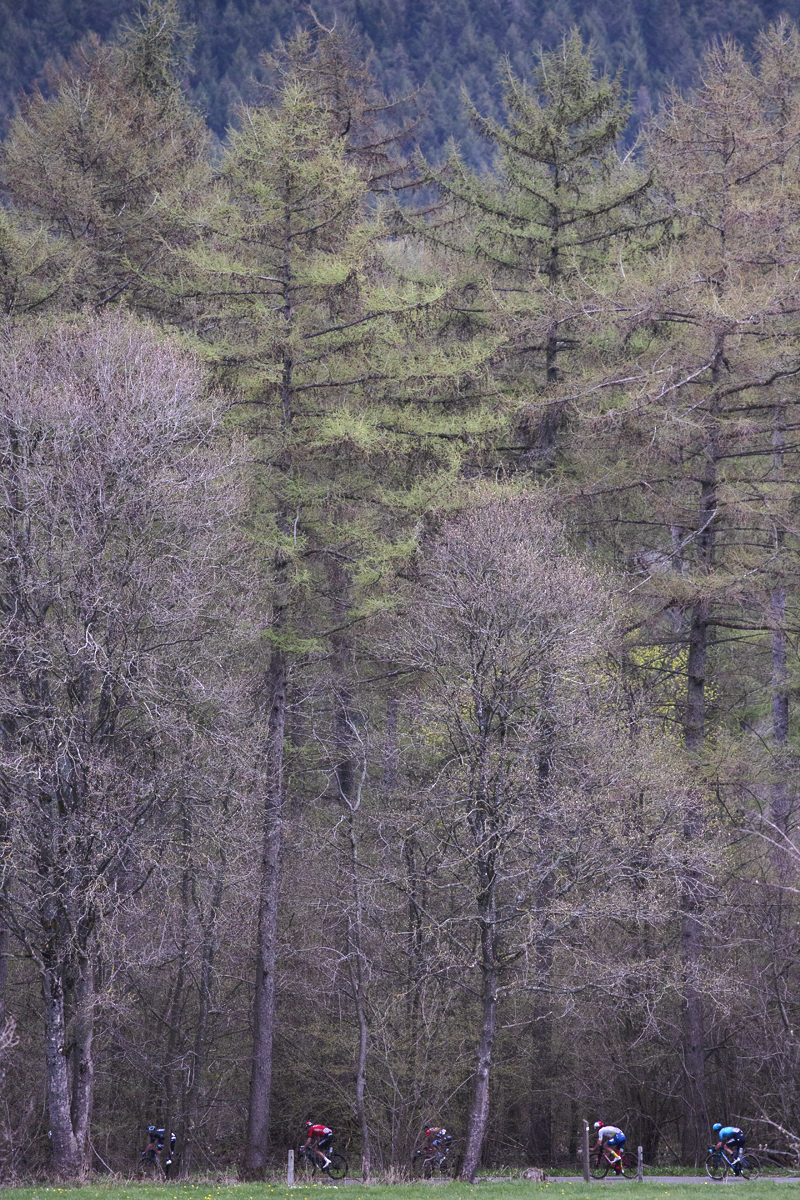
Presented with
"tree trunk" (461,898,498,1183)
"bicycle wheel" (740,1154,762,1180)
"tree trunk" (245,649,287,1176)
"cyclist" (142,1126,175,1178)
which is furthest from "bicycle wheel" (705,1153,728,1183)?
"cyclist" (142,1126,175,1178)

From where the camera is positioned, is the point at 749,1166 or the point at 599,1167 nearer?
the point at 749,1166

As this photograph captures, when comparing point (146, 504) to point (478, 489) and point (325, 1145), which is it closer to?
point (478, 489)

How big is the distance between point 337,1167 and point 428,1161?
1.68 m

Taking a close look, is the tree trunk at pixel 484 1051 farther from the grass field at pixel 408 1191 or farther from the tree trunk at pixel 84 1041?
the tree trunk at pixel 84 1041

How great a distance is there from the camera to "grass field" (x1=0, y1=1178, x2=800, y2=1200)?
11.9 metres

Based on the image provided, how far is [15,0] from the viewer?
14075 cm

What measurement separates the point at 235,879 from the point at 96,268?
10.8 meters

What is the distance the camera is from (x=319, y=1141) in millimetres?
17250

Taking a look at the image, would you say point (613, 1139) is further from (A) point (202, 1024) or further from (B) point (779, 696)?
(B) point (779, 696)

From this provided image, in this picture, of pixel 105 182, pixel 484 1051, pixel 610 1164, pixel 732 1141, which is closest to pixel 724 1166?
pixel 732 1141

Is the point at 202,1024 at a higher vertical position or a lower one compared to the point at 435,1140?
higher

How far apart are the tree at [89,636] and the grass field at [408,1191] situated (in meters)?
1.65

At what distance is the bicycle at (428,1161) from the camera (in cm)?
1639

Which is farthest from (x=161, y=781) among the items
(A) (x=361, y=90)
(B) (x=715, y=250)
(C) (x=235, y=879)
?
(A) (x=361, y=90)
